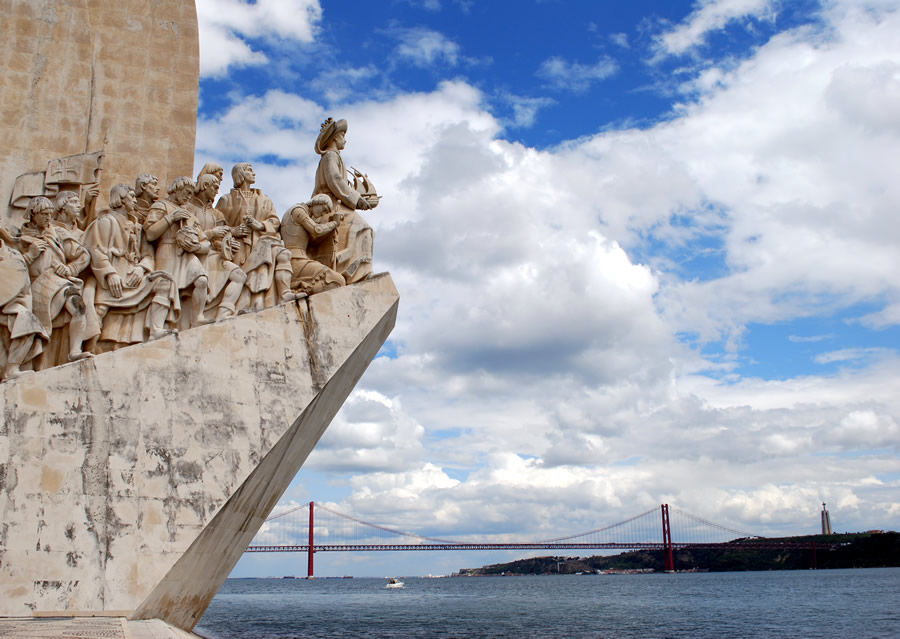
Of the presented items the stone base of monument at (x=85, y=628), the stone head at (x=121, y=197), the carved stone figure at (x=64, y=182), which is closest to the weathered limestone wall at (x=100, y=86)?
the carved stone figure at (x=64, y=182)

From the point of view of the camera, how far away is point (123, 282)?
7582mm

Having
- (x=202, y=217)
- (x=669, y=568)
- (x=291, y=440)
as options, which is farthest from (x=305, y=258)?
(x=669, y=568)

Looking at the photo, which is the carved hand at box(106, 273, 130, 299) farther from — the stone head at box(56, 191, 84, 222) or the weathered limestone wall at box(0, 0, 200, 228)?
the weathered limestone wall at box(0, 0, 200, 228)

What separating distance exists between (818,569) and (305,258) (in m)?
71.1

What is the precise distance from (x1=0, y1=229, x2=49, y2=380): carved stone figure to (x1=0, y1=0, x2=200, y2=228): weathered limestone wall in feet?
4.35

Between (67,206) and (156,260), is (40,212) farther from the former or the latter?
(156,260)

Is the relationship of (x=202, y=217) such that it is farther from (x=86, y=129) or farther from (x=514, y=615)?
(x=514, y=615)

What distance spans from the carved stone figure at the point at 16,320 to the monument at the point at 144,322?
2cm

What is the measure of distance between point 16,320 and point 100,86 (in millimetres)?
2912

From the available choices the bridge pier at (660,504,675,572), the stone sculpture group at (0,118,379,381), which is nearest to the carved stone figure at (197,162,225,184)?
the stone sculpture group at (0,118,379,381)

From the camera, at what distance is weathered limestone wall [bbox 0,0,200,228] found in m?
8.41

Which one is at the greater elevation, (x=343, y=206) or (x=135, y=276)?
(x=343, y=206)

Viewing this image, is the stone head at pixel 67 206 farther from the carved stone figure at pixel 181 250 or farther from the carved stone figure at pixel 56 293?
the carved stone figure at pixel 181 250

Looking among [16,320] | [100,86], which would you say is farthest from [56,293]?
[100,86]
